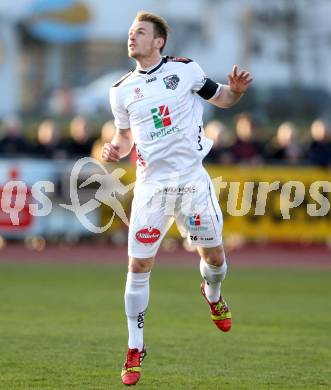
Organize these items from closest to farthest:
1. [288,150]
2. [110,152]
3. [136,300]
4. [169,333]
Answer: [136,300]
[110,152]
[169,333]
[288,150]

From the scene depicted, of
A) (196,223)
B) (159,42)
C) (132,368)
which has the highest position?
(159,42)

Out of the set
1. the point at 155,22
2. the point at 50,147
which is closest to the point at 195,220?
the point at 155,22

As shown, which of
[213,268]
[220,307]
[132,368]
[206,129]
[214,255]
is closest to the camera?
[132,368]

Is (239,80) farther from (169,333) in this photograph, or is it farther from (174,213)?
(169,333)

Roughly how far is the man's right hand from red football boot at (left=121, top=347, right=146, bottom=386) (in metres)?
1.32

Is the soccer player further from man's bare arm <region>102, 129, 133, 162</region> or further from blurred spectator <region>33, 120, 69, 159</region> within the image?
blurred spectator <region>33, 120, 69, 159</region>

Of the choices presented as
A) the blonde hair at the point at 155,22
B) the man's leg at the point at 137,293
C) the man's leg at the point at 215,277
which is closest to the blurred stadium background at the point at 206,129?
the man's leg at the point at 137,293

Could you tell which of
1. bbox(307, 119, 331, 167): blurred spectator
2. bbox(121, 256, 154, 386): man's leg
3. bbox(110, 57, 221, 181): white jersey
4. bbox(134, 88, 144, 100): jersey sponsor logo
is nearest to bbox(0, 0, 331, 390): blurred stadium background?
bbox(307, 119, 331, 167): blurred spectator

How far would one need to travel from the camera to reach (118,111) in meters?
8.67

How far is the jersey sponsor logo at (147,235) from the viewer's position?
27.5 feet

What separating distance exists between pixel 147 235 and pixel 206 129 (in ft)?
38.0

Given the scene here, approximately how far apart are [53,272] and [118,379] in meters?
7.65

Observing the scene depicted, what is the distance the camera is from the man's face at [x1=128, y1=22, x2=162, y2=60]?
848cm

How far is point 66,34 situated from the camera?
3538 centimetres
